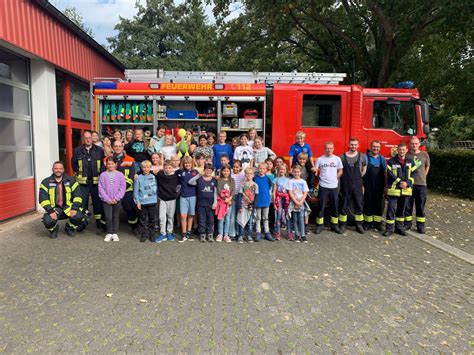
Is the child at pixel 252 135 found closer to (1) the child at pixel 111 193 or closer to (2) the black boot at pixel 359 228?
(1) the child at pixel 111 193

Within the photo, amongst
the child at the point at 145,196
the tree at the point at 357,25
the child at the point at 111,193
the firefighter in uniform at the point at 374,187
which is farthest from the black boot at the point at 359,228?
the tree at the point at 357,25

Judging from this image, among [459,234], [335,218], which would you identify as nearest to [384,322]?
[335,218]

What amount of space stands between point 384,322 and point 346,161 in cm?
359

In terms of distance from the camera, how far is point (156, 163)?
6113 mm

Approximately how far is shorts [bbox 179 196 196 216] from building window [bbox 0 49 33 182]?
13.9ft

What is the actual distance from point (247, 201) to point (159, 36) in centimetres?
2812

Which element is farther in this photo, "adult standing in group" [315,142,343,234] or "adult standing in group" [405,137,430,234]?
"adult standing in group" [405,137,430,234]

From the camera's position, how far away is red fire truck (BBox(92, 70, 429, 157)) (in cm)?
671

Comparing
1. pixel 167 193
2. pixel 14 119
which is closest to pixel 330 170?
pixel 167 193

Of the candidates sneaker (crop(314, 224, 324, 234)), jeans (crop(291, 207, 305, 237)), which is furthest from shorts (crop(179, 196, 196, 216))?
sneaker (crop(314, 224, 324, 234))

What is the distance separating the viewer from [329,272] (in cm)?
449

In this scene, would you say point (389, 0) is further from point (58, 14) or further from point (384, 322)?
point (384, 322)

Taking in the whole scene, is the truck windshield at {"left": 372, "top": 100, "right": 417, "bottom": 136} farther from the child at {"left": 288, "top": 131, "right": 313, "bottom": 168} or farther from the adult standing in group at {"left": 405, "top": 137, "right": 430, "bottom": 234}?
the child at {"left": 288, "top": 131, "right": 313, "bottom": 168}

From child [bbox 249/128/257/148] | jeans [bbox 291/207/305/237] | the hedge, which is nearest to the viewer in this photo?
jeans [bbox 291/207/305/237]
